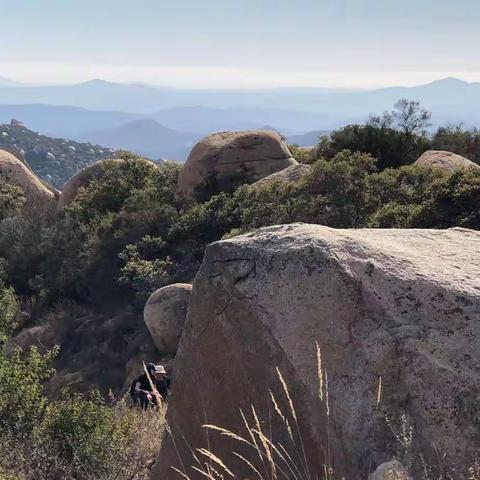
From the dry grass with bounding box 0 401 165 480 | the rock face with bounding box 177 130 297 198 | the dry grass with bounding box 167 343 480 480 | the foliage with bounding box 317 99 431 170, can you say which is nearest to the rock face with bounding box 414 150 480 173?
the foliage with bounding box 317 99 431 170

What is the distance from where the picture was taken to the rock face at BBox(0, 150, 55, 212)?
24875 millimetres

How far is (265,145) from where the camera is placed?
19625 mm

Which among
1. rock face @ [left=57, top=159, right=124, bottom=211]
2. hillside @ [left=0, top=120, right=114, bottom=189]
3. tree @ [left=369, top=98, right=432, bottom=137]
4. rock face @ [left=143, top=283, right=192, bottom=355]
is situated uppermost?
tree @ [left=369, top=98, right=432, bottom=137]

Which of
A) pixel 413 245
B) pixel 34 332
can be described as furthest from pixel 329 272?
pixel 34 332

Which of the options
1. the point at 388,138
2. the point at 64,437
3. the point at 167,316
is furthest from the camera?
the point at 388,138

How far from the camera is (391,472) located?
9.53 feet

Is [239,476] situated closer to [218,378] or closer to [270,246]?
[218,378]

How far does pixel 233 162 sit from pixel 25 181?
35.3 feet

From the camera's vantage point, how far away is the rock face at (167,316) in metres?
12.1

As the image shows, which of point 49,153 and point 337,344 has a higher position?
point 337,344

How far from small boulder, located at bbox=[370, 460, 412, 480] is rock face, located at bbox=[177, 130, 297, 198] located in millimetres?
16050

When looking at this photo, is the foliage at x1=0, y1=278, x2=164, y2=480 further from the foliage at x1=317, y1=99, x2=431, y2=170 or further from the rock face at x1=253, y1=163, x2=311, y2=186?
the foliage at x1=317, y1=99, x2=431, y2=170

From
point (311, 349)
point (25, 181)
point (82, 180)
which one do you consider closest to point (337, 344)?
point (311, 349)

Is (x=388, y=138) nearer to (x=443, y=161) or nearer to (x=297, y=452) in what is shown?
(x=443, y=161)
